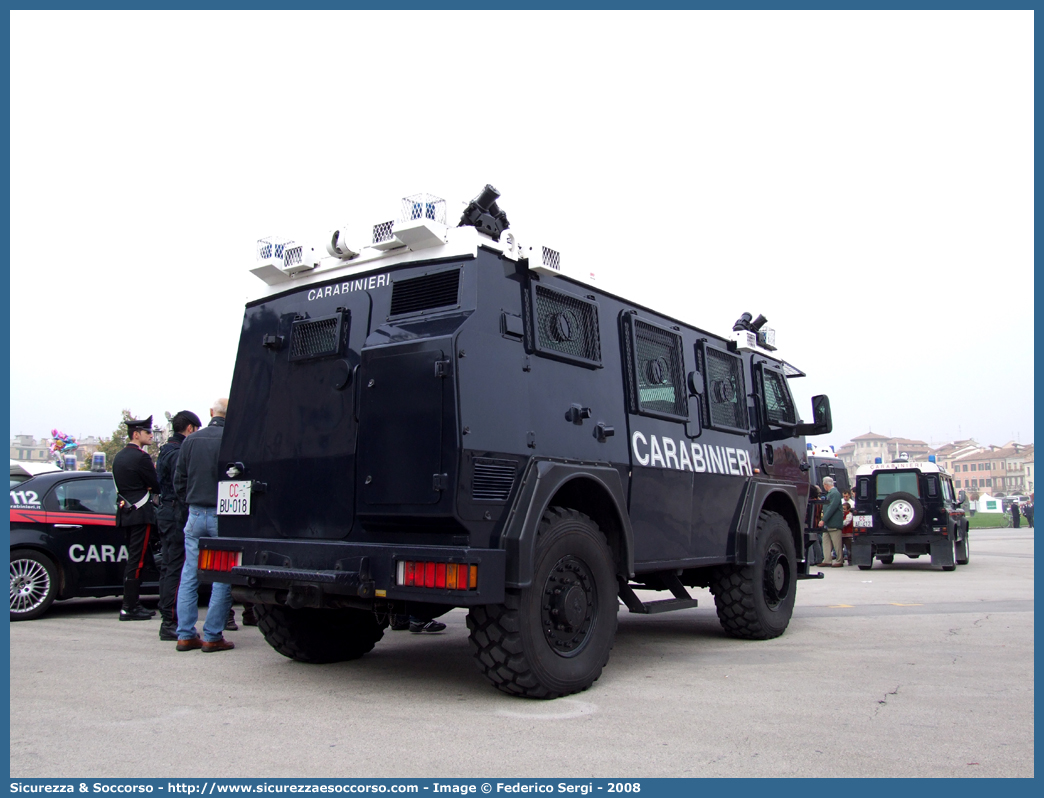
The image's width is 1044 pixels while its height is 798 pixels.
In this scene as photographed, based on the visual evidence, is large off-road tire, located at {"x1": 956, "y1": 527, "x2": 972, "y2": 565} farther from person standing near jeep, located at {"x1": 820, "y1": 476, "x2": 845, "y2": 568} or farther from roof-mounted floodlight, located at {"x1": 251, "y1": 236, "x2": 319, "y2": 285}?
roof-mounted floodlight, located at {"x1": 251, "y1": 236, "x2": 319, "y2": 285}

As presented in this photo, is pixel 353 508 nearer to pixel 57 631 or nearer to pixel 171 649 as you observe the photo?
pixel 171 649

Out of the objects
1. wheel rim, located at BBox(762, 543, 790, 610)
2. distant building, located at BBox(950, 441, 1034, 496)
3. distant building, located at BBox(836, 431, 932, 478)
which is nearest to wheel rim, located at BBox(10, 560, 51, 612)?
wheel rim, located at BBox(762, 543, 790, 610)

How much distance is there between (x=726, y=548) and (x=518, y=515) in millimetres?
3110

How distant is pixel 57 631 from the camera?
739cm

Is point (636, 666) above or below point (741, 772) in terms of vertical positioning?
below

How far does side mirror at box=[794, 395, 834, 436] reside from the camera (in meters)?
8.45

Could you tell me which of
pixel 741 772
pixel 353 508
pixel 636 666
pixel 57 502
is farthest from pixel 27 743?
pixel 57 502

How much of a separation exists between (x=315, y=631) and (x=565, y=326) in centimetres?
278

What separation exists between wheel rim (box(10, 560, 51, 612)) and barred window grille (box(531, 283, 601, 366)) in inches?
234

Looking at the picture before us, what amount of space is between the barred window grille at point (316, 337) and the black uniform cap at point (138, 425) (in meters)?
3.19

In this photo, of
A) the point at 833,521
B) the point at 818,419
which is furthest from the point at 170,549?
the point at 833,521

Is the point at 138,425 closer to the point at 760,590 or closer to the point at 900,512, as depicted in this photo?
the point at 760,590

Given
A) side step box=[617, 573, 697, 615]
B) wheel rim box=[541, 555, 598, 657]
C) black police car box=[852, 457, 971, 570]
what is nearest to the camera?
wheel rim box=[541, 555, 598, 657]

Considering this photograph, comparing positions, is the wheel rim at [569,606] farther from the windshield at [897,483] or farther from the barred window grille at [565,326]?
the windshield at [897,483]
